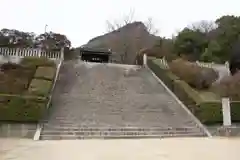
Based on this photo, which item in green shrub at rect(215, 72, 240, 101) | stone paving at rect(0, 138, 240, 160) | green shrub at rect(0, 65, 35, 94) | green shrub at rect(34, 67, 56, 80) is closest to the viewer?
stone paving at rect(0, 138, 240, 160)

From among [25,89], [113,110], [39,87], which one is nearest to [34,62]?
[25,89]

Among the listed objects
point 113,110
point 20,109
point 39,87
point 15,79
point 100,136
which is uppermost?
point 15,79

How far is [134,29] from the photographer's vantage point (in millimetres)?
40000

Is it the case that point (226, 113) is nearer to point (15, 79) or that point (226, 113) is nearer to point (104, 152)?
point (104, 152)

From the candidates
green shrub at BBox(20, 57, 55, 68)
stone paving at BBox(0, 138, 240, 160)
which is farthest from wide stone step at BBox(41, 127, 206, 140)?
green shrub at BBox(20, 57, 55, 68)

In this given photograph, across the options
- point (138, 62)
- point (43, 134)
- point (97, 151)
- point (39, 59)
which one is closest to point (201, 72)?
point (138, 62)

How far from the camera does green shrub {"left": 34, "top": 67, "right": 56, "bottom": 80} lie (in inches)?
621

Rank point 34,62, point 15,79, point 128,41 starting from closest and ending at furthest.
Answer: point 15,79
point 34,62
point 128,41

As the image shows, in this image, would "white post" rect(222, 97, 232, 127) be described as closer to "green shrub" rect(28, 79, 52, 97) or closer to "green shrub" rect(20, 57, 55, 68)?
"green shrub" rect(28, 79, 52, 97)

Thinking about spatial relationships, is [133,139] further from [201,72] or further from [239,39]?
[239,39]

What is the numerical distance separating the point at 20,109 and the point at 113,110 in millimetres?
4275

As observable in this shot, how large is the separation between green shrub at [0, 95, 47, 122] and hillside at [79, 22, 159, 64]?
22.4 metres

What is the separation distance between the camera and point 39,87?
13781mm

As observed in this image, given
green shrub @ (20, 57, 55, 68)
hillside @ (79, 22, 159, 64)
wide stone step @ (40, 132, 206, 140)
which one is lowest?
wide stone step @ (40, 132, 206, 140)
